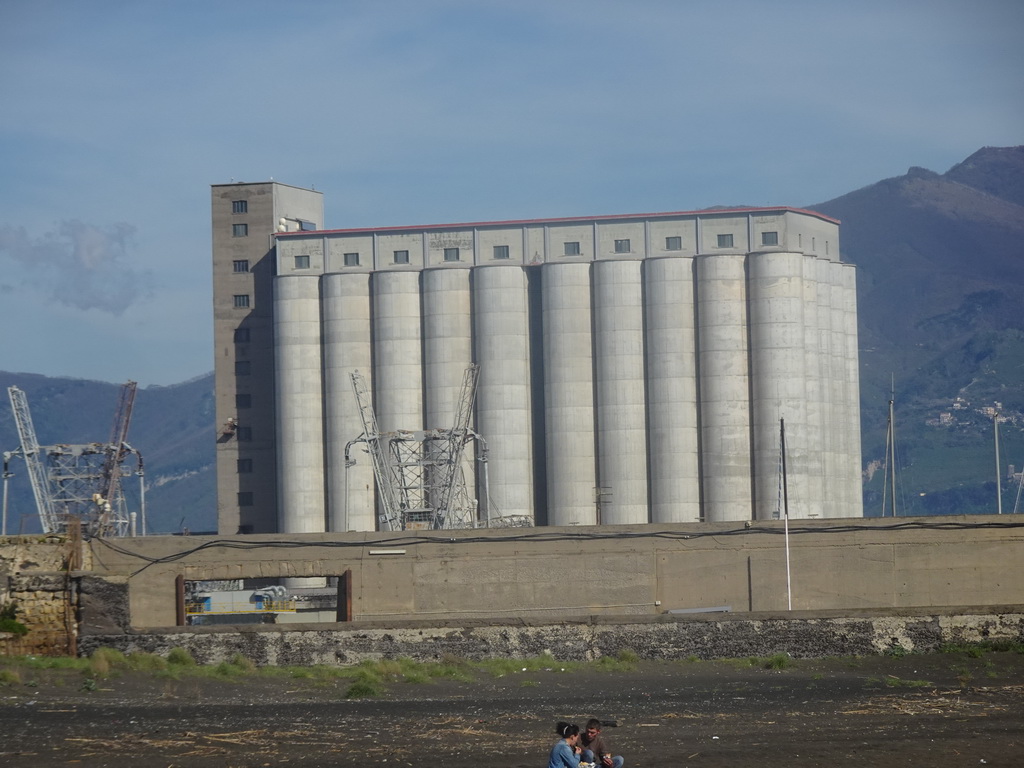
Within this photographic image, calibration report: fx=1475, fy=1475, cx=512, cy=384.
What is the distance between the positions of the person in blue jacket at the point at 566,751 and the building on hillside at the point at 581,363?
241 feet

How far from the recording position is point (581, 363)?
9500cm

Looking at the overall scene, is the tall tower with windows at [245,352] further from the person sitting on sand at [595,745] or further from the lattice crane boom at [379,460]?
the person sitting on sand at [595,745]

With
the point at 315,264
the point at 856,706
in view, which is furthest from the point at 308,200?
the point at 856,706

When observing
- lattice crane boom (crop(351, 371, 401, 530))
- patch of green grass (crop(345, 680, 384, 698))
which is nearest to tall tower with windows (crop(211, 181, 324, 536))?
lattice crane boom (crop(351, 371, 401, 530))

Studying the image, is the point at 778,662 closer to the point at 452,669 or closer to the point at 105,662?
the point at 452,669

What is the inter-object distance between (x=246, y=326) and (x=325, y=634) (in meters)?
73.9

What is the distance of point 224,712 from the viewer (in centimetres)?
2753

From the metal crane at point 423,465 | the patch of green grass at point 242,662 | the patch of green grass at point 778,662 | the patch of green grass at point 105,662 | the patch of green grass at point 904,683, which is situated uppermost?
the metal crane at point 423,465

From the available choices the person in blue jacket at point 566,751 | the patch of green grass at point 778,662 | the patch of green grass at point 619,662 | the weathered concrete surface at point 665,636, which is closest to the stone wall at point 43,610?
the weathered concrete surface at point 665,636

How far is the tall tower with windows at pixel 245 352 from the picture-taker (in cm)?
10425

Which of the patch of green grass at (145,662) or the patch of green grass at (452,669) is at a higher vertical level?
the patch of green grass at (145,662)

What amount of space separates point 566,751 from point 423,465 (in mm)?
71170

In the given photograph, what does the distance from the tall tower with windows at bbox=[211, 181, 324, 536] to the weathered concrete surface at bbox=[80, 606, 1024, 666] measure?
70.4 m

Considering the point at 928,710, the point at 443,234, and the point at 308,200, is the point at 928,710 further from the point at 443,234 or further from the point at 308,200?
the point at 308,200
